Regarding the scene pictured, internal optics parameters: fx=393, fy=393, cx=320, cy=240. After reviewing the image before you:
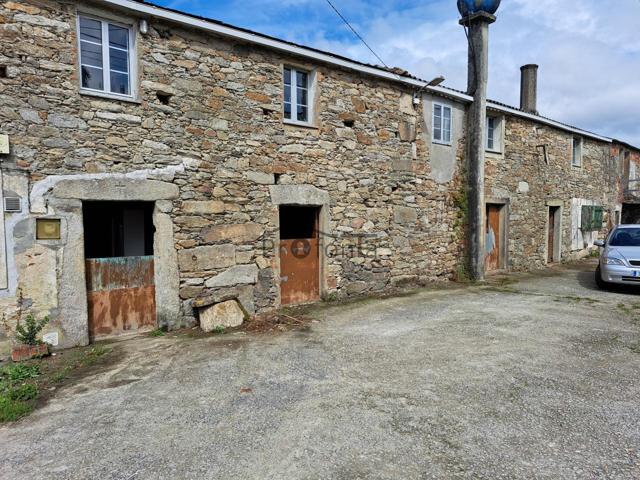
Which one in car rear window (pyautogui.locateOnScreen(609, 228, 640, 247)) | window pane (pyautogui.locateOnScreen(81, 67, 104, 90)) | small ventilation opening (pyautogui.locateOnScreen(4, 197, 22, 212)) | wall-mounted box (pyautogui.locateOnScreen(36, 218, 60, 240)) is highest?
window pane (pyautogui.locateOnScreen(81, 67, 104, 90))

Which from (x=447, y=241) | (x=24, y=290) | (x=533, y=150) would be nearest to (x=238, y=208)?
(x=24, y=290)

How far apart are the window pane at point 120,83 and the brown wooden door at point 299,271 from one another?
3502 mm

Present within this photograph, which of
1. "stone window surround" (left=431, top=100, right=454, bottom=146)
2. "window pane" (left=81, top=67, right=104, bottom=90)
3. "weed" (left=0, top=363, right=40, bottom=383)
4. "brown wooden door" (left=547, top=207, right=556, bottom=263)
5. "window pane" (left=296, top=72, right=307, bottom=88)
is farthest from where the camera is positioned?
"brown wooden door" (left=547, top=207, right=556, bottom=263)

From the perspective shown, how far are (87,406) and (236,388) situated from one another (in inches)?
54.0

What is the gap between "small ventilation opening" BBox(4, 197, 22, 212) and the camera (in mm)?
4832

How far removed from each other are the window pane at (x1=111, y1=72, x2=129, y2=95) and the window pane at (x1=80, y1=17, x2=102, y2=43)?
1.60 ft

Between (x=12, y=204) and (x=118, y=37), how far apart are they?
275 cm

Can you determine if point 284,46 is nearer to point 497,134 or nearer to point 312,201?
point 312,201

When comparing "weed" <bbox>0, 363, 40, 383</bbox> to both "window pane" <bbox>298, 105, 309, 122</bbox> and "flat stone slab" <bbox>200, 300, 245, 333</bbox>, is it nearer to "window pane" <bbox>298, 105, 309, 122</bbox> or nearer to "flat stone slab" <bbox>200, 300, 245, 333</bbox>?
"flat stone slab" <bbox>200, 300, 245, 333</bbox>

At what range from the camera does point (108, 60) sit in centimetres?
557

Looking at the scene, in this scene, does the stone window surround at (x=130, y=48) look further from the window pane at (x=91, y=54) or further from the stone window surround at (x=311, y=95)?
the stone window surround at (x=311, y=95)

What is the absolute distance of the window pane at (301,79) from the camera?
7414 millimetres

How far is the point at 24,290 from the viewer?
498 centimetres

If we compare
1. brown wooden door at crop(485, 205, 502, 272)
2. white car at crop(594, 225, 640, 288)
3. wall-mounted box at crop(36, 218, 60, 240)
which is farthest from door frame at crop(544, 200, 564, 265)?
wall-mounted box at crop(36, 218, 60, 240)
